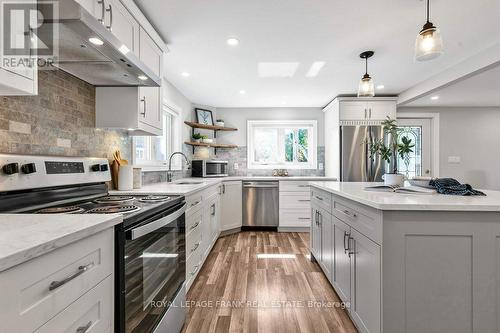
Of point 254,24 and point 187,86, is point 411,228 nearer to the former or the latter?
point 254,24

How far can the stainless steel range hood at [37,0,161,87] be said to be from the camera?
3.31ft

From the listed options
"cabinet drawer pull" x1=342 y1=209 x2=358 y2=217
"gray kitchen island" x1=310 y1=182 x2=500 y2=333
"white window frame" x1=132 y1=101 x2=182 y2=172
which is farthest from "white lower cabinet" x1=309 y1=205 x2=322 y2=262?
"white window frame" x1=132 y1=101 x2=182 y2=172

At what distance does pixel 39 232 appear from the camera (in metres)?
0.75

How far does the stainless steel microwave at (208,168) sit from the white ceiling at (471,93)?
136 inches

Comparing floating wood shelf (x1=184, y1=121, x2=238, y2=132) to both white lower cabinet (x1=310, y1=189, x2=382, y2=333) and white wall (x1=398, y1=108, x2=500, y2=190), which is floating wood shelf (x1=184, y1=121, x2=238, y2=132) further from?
white wall (x1=398, y1=108, x2=500, y2=190)

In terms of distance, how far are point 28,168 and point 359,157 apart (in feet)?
13.5

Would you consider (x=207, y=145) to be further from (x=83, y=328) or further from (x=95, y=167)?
(x=83, y=328)

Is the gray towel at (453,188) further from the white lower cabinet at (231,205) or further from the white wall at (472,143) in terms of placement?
the white wall at (472,143)

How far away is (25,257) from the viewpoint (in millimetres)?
599

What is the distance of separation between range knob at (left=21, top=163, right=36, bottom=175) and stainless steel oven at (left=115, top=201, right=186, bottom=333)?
615mm

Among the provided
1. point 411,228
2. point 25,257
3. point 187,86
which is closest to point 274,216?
point 187,86

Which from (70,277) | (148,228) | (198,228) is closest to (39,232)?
(70,277)

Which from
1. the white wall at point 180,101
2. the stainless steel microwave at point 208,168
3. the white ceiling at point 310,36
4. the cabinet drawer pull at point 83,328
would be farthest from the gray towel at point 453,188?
the stainless steel microwave at point 208,168

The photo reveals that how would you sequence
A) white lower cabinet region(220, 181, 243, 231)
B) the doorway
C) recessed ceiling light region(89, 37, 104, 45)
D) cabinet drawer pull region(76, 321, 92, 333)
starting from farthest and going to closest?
the doorway → white lower cabinet region(220, 181, 243, 231) → recessed ceiling light region(89, 37, 104, 45) → cabinet drawer pull region(76, 321, 92, 333)
